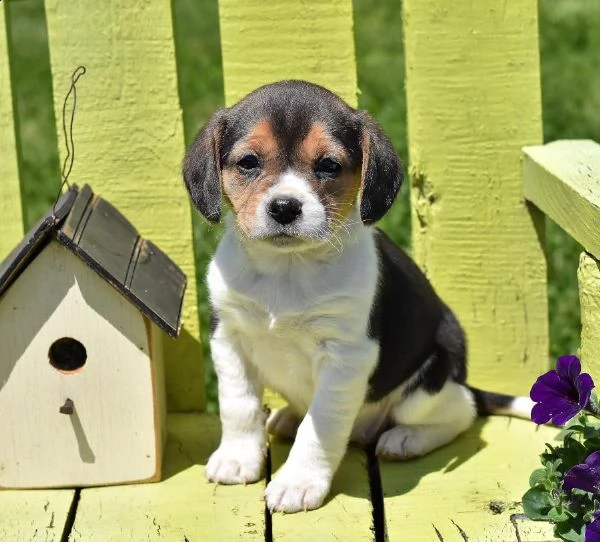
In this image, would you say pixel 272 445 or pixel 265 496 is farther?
pixel 272 445

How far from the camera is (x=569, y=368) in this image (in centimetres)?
322

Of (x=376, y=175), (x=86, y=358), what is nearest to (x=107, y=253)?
(x=86, y=358)

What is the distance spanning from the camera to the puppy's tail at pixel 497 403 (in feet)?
14.2

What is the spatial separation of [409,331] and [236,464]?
71 centimetres

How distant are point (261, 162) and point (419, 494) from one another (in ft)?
3.76

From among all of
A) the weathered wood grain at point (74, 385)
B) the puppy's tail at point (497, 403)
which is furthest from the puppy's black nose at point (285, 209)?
the puppy's tail at point (497, 403)

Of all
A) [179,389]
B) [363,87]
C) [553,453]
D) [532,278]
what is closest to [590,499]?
[553,453]

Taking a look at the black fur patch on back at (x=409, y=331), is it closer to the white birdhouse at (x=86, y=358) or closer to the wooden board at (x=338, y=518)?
the wooden board at (x=338, y=518)

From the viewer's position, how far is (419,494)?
A: 377 centimetres

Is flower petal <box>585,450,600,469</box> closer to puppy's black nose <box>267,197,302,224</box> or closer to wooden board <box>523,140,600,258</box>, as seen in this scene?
wooden board <box>523,140,600,258</box>

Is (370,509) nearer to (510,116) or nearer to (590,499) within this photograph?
(590,499)

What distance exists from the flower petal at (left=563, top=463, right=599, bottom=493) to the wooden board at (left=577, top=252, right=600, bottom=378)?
0.54 m

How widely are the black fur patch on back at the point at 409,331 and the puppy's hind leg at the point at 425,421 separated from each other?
40 mm

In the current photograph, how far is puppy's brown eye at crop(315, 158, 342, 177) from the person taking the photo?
3.50 meters
